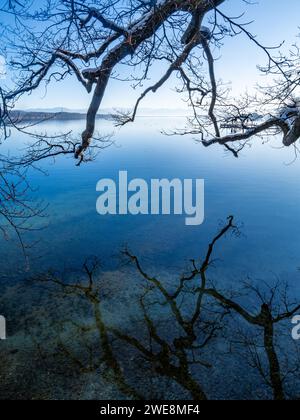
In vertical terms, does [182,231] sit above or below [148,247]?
above

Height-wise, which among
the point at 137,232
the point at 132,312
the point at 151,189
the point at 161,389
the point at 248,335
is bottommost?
the point at 161,389

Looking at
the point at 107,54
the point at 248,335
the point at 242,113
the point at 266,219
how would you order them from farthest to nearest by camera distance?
the point at 266,219 → the point at 242,113 → the point at 248,335 → the point at 107,54

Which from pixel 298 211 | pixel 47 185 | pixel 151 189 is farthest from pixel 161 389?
pixel 47 185

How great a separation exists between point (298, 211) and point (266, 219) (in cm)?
230

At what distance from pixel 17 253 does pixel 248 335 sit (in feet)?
22.4

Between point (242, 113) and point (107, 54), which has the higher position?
point (242, 113)

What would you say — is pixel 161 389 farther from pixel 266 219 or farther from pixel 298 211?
pixel 298 211

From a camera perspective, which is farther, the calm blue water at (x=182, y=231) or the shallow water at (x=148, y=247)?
the calm blue water at (x=182, y=231)

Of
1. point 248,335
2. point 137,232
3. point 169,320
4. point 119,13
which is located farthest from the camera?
point 137,232

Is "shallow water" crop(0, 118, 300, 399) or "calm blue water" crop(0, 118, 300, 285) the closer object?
"shallow water" crop(0, 118, 300, 399)

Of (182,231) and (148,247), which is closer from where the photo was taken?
(148,247)

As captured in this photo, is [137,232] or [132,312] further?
[137,232]

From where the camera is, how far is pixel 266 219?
1356cm

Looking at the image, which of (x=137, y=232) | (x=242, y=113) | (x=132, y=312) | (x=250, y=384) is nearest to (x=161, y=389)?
(x=250, y=384)
